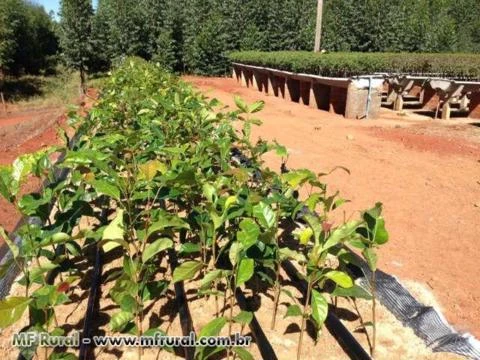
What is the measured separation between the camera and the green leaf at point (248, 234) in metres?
2.05

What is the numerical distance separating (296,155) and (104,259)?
15.5 ft

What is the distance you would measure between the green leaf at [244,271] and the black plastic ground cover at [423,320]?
96 centimetres

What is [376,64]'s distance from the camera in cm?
1628

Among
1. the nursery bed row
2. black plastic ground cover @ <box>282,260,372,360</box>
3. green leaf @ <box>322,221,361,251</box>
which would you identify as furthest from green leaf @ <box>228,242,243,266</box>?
black plastic ground cover @ <box>282,260,372,360</box>

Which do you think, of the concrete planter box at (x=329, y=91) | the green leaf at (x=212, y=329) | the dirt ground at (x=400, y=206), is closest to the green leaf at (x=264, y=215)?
the green leaf at (x=212, y=329)

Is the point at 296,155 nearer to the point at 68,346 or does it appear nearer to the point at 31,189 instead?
the point at 31,189

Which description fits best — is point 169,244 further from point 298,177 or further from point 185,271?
point 298,177

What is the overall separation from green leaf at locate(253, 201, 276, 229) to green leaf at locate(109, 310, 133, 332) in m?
0.75

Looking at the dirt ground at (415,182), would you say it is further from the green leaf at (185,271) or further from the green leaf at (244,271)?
the green leaf at (185,271)

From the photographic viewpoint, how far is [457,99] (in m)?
13.2

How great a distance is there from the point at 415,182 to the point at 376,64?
1123 cm

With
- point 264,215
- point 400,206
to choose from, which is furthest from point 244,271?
point 400,206

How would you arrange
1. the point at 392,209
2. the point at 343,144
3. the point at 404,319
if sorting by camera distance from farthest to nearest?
the point at 343,144, the point at 392,209, the point at 404,319

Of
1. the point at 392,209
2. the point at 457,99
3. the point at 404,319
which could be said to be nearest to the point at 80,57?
the point at 457,99
